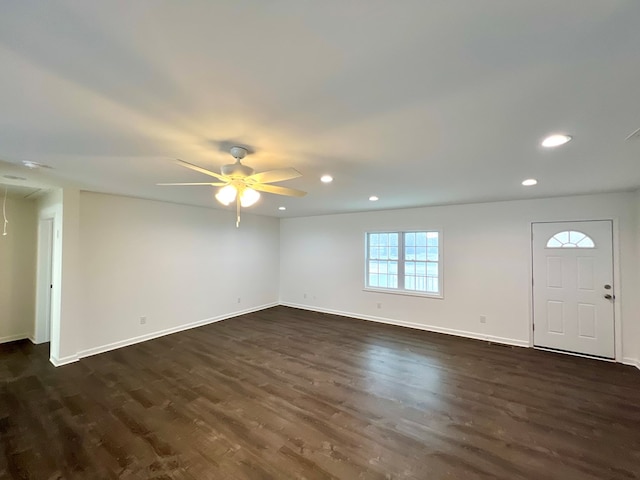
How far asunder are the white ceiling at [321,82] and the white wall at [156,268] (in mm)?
1901

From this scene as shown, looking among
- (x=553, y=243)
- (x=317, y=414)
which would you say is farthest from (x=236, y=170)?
(x=553, y=243)

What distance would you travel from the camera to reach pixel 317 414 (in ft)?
8.87

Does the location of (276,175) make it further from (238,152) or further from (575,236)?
(575,236)

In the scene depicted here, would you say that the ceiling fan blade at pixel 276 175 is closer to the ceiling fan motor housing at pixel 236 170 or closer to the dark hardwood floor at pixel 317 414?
the ceiling fan motor housing at pixel 236 170

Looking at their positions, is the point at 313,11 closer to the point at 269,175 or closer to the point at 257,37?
the point at 257,37

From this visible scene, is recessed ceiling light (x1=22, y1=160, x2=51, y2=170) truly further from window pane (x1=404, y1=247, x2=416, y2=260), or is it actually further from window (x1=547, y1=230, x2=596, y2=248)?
window (x1=547, y1=230, x2=596, y2=248)

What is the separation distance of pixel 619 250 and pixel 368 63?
4932 mm

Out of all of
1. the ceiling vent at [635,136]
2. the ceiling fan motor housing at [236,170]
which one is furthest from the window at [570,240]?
the ceiling fan motor housing at [236,170]

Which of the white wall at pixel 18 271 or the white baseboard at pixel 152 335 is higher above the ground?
the white wall at pixel 18 271

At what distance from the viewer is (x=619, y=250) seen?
12.9 feet

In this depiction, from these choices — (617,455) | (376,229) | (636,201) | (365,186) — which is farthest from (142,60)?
(636,201)

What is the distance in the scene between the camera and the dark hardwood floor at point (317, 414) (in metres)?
2.08

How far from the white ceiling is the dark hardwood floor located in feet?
8.00

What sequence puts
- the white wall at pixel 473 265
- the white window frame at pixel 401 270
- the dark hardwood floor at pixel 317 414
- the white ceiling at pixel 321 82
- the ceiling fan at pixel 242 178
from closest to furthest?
the white ceiling at pixel 321 82
the dark hardwood floor at pixel 317 414
the ceiling fan at pixel 242 178
the white wall at pixel 473 265
the white window frame at pixel 401 270
